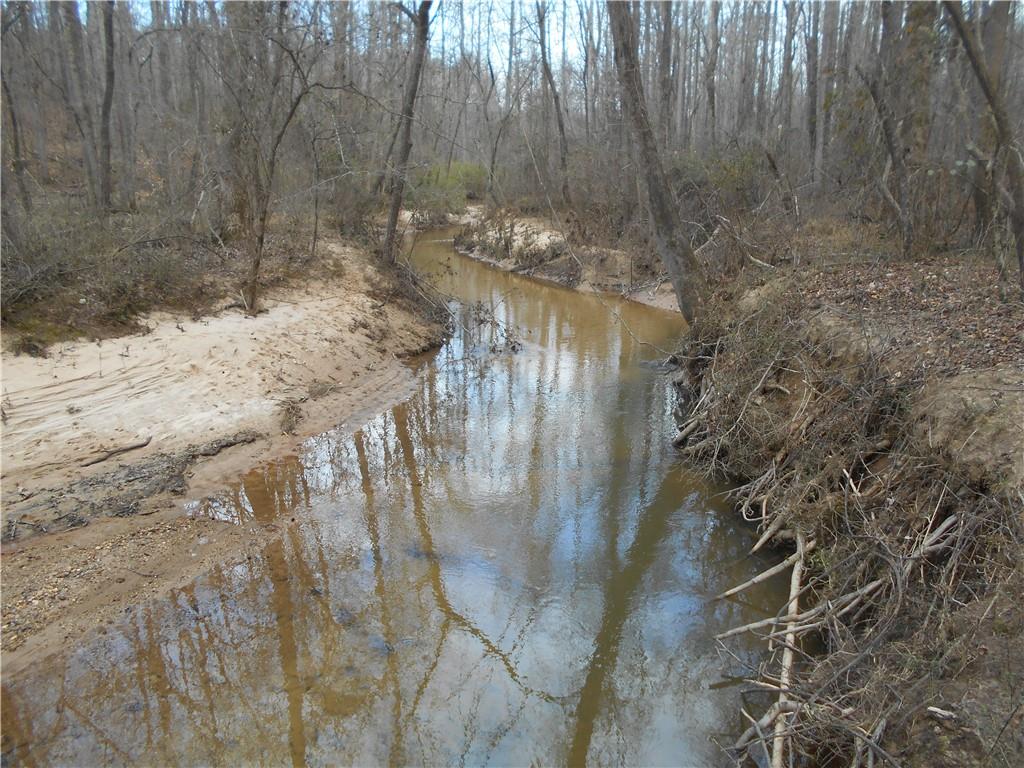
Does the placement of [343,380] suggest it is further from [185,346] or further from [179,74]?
[179,74]

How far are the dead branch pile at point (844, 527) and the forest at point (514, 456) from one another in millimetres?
36

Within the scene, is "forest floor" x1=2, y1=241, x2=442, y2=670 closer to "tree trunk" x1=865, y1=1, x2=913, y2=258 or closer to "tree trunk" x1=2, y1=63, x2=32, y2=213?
"tree trunk" x1=2, y1=63, x2=32, y2=213

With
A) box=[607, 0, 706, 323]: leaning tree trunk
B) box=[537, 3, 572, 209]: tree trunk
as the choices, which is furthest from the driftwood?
box=[537, 3, 572, 209]: tree trunk

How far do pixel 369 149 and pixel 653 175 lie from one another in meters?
9.95

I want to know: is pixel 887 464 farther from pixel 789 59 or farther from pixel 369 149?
pixel 789 59

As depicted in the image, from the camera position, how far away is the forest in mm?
4074

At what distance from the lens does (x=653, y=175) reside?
9.78 metres

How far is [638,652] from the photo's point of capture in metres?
4.86

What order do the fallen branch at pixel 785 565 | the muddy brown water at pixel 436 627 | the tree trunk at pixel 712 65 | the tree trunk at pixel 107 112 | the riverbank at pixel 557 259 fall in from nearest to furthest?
1. the muddy brown water at pixel 436 627
2. the fallen branch at pixel 785 565
3. the tree trunk at pixel 107 112
4. the riverbank at pixel 557 259
5. the tree trunk at pixel 712 65

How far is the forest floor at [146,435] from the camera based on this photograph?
5285 millimetres

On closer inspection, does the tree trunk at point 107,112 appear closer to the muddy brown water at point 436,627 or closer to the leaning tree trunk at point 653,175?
the muddy brown water at point 436,627

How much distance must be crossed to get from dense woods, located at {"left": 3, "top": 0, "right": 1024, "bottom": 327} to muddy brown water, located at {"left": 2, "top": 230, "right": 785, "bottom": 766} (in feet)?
14.2

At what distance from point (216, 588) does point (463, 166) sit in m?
30.2

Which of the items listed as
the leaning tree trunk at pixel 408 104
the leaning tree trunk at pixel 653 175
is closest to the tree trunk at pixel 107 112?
the leaning tree trunk at pixel 408 104
